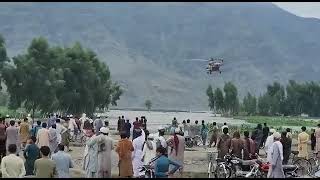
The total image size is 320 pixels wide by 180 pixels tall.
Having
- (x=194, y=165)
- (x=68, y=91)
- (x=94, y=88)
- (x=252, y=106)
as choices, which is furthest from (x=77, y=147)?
(x=252, y=106)

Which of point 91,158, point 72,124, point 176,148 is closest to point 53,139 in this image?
point 176,148

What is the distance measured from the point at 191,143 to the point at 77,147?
6.31 m

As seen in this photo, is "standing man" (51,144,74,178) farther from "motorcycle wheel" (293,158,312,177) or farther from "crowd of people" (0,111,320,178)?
"motorcycle wheel" (293,158,312,177)

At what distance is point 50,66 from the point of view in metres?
58.1

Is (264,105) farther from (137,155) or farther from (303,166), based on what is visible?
(137,155)

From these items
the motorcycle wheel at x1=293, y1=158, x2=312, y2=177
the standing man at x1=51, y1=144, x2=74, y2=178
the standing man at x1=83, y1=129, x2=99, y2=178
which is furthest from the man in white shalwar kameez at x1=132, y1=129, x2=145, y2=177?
the motorcycle wheel at x1=293, y1=158, x2=312, y2=177

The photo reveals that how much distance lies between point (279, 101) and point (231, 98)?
34.9 feet

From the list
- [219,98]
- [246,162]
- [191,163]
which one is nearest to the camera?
[246,162]

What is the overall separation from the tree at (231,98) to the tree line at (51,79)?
7727 centimetres

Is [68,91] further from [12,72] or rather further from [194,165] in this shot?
[194,165]

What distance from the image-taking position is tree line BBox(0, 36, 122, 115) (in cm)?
5425

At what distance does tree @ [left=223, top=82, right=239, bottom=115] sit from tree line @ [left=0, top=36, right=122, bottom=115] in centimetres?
7727

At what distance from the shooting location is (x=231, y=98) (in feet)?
468

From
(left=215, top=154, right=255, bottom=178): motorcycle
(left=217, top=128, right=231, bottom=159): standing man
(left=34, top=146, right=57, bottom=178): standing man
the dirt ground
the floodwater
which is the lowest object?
the dirt ground
